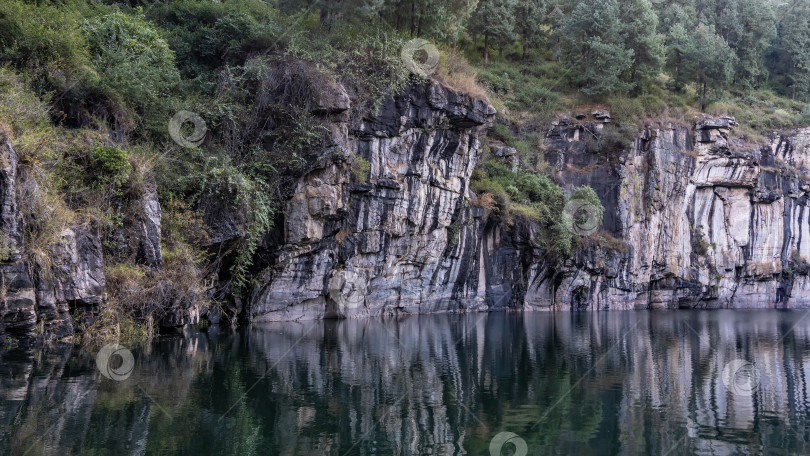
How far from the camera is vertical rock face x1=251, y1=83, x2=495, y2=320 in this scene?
27375mm

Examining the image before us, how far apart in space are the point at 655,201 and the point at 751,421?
35659 millimetres

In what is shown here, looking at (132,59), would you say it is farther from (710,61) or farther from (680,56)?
(680,56)

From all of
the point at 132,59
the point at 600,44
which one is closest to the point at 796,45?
the point at 600,44

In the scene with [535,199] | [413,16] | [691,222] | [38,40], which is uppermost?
[413,16]

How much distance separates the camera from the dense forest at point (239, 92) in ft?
62.0

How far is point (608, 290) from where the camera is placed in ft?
139

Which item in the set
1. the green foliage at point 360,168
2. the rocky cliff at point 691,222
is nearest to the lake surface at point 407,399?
the green foliage at point 360,168

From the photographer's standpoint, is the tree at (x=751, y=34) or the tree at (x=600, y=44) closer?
the tree at (x=600, y=44)

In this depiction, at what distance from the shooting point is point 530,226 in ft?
123

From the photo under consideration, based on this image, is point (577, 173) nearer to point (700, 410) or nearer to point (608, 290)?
point (608, 290)

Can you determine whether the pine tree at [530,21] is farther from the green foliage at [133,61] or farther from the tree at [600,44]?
the green foliage at [133,61]

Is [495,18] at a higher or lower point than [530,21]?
lower

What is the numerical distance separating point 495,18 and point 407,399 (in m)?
42.7

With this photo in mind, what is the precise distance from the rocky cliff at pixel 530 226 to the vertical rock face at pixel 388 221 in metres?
0.08
